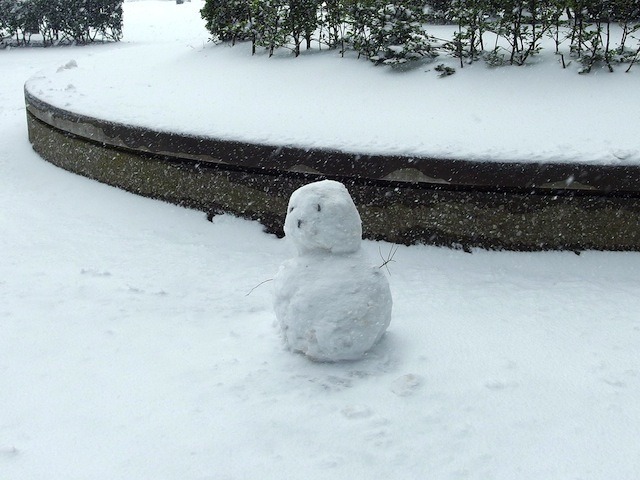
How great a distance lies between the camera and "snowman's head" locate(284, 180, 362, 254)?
317cm

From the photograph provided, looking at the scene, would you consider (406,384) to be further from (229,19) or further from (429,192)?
(229,19)

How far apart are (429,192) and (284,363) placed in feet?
5.70

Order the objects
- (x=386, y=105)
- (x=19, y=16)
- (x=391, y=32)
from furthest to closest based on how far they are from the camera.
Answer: (x=19, y=16) → (x=391, y=32) → (x=386, y=105)

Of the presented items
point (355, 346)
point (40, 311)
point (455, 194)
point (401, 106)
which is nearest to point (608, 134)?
point (455, 194)

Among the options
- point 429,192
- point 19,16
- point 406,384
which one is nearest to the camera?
point 406,384

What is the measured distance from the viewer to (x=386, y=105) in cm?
541

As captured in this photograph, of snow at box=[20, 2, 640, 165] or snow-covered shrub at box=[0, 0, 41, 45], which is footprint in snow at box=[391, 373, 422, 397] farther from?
snow-covered shrub at box=[0, 0, 41, 45]

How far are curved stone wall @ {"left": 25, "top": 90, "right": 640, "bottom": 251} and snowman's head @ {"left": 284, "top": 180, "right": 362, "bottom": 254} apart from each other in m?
1.36

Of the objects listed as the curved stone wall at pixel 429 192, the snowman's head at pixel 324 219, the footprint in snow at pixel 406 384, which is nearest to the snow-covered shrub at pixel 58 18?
the curved stone wall at pixel 429 192

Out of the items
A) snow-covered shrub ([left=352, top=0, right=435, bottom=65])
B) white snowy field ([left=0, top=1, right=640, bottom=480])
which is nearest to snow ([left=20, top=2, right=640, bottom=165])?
white snowy field ([left=0, top=1, right=640, bottom=480])

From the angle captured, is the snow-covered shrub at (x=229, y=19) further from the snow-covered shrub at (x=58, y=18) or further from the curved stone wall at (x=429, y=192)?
the snow-covered shrub at (x=58, y=18)

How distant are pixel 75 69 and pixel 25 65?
5.51m

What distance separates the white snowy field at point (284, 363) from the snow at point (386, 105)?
0.06 m

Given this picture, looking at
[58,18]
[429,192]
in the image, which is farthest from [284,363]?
[58,18]
